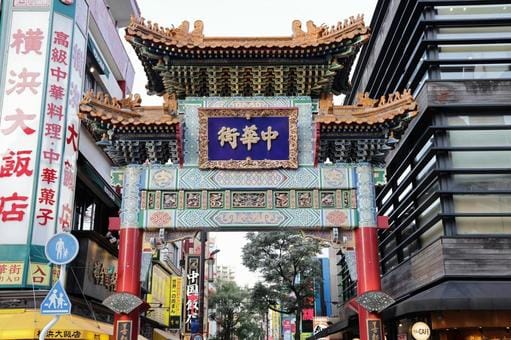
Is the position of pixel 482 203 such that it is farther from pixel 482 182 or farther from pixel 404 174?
pixel 404 174

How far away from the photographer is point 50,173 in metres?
15.3

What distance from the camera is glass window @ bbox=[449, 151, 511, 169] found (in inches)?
576

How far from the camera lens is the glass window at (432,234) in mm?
14555

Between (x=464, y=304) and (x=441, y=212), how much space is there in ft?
8.77

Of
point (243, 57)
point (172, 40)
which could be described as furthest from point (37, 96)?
point (243, 57)

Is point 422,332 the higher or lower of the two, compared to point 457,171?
lower

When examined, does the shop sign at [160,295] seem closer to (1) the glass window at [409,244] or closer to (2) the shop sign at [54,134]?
(2) the shop sign at [54,134]

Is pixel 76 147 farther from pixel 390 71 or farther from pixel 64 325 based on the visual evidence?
pixel 390 71

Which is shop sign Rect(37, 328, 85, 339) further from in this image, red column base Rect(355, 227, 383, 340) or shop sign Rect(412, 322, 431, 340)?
shop sign Rect(412, 322, 431, 340)

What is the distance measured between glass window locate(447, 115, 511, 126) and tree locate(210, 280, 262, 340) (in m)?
38.8

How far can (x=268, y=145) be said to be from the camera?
500 inches

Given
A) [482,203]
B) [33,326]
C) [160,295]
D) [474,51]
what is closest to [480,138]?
[482,203]

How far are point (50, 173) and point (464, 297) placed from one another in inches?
452

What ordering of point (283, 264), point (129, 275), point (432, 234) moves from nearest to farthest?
point (129, 275) < point (432, 234) < point (283, 264)
